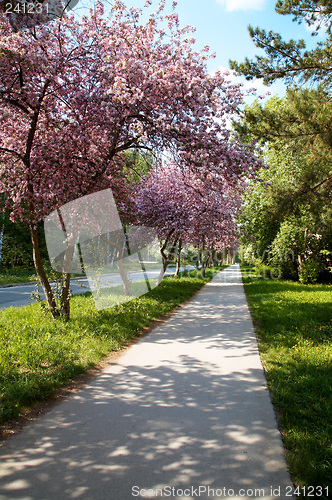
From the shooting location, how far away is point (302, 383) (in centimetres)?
495

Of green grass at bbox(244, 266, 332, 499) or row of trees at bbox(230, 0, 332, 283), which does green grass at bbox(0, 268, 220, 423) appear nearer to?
green grass at bbox(244, 266, 332, 499)

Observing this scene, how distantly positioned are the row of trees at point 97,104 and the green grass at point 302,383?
369 centimetres

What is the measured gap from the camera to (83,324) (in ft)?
26.3

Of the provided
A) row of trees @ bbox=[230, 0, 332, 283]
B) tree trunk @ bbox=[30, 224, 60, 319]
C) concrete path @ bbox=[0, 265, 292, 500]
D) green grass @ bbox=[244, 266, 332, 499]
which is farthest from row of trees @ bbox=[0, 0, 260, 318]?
concrete path @ bbox=[0, 265, 292, 500]

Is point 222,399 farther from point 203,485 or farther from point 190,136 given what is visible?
point 190,136

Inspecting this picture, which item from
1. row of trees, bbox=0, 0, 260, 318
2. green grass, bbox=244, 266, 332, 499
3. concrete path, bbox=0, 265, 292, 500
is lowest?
green grass, bbox=244, 266, 332, 499

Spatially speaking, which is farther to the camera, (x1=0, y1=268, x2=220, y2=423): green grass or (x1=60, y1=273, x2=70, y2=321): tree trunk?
(x1=60, y1=273, x2=70, y2=321): tree trunk

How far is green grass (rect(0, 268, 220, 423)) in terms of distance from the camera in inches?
182

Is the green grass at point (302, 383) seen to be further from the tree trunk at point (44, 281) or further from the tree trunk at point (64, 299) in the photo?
the tree trunk at point (44, 281)

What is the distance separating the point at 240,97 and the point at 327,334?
5.48 metres

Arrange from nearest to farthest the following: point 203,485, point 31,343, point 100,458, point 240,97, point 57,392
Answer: point 203,485 → point 100,458 → point 57,392 → point 31,343 → point 240,97

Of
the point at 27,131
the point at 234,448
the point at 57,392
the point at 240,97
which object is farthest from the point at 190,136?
the point at 234,448

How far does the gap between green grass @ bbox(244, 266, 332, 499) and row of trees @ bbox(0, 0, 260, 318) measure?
3689 millimetres

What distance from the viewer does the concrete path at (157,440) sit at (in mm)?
2812
